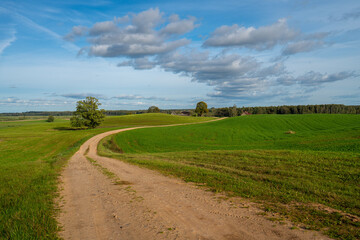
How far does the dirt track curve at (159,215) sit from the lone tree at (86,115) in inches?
2677

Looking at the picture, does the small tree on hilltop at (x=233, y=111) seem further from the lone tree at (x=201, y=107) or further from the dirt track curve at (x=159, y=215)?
the dirt track curve at (x=159, y=215)

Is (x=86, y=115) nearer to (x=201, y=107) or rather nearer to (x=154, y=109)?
(x=201, y=107)

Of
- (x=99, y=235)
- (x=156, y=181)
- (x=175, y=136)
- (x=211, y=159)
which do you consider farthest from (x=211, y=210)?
(x=175, y=136)

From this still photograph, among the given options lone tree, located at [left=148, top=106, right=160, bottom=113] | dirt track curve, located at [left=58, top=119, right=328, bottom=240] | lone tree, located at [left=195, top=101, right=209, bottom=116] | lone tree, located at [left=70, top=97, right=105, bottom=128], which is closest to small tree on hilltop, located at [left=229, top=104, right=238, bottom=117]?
lone tree, located at [left=195, top=101, right=209, bottom=116]

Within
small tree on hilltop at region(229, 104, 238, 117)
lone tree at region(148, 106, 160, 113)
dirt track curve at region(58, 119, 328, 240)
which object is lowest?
dirt track curve at region(58, 119, 328, 240)

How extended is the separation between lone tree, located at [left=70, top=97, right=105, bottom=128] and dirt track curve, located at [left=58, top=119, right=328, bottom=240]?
67986mm

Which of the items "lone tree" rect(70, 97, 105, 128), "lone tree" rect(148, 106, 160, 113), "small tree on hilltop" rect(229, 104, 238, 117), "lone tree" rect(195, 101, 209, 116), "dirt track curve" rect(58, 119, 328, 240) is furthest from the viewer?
"lone tree" rect(148, 106, 160, 113)

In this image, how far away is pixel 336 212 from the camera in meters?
7.31

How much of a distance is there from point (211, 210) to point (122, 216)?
3.01 m

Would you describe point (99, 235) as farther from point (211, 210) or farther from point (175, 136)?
point (175, 136)

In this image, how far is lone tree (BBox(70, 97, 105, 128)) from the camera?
74875mm

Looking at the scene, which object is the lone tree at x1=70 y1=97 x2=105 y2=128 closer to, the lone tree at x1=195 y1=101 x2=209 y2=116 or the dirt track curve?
the dirt track curve

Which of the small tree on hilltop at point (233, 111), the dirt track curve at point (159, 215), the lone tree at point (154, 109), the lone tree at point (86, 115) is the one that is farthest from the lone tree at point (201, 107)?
the dirt track curve at point (159, 215)

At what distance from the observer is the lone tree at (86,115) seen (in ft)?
246
